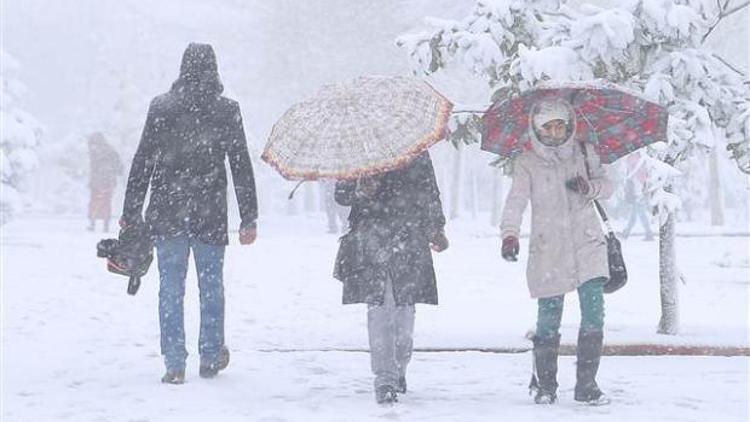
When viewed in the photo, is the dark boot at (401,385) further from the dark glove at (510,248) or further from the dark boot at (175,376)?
the dark boot at (175,376)

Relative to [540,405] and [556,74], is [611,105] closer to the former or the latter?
[556,74]

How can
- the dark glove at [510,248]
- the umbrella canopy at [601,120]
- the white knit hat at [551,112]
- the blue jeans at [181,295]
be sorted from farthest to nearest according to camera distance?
the blue jeans at [181,295], the umbrella canopy at [601,120], the white knit hat at [551,112], the dark glove at [510,248]

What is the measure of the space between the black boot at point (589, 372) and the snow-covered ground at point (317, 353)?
0.33 feet

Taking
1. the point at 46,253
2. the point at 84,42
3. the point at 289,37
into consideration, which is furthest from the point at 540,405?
the point at 84,42

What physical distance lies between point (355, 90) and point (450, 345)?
2.85m

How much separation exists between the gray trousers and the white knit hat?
4.09ft

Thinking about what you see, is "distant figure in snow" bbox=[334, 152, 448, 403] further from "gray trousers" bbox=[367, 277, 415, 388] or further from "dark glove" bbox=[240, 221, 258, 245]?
"dark glove" bbox=[240, 221, 258, 245]

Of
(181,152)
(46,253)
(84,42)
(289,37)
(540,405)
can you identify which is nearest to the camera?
(540,405)

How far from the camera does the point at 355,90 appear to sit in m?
5.97

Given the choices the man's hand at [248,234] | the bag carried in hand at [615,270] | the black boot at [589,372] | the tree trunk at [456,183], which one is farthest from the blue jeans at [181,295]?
the tree trunk at [456,183]

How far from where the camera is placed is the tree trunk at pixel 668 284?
333 inches

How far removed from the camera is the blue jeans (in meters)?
6.44

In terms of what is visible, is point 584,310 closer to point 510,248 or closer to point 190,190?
point 510,248

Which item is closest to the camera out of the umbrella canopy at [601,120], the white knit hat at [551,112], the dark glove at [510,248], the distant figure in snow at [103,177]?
the dark glove at [510,248]
